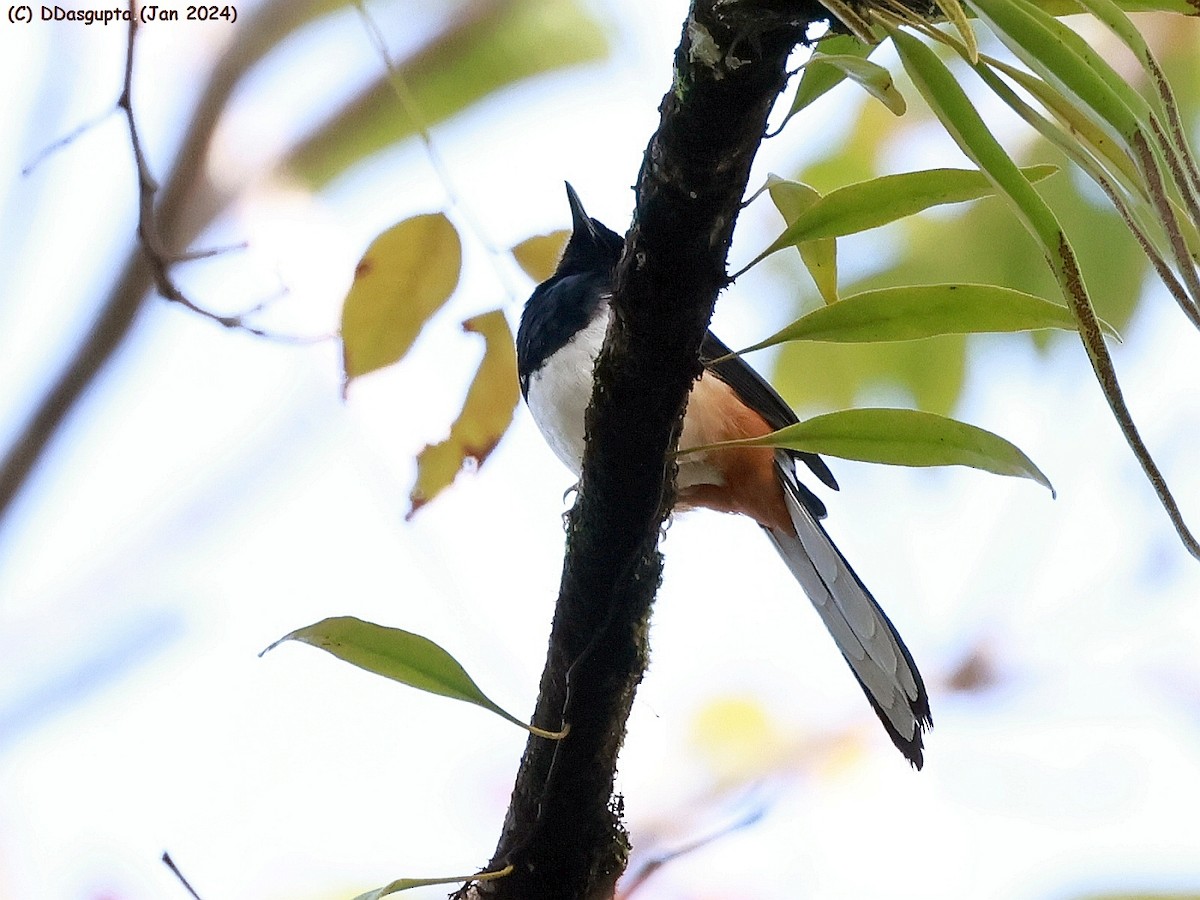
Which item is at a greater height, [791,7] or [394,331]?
[394,331]

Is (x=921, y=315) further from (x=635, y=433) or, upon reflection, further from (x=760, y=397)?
(x=760, y=397)

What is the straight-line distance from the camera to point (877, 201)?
877 millimetres

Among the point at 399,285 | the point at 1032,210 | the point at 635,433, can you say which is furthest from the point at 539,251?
the point at 1032,210

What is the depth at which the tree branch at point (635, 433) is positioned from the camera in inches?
32.8

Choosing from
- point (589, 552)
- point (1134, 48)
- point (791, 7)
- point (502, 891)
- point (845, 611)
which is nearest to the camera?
point (1134, 48)

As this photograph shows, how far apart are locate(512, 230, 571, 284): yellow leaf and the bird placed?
0.44 metres

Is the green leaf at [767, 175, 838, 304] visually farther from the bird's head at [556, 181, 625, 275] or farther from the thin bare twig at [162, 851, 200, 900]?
the bird's head at [556, 181, 625, 275]

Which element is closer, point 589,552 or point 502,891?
point 589,552

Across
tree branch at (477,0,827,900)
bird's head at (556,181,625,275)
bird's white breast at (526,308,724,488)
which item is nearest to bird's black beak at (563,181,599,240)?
bird's head at (556,181,625,275)

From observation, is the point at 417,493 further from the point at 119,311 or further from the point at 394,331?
the point at 119,311

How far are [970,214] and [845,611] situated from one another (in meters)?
0.69

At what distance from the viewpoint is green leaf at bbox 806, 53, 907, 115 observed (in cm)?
73

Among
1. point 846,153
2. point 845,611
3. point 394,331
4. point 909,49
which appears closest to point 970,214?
point 846,153

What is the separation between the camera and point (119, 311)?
2115 mm
